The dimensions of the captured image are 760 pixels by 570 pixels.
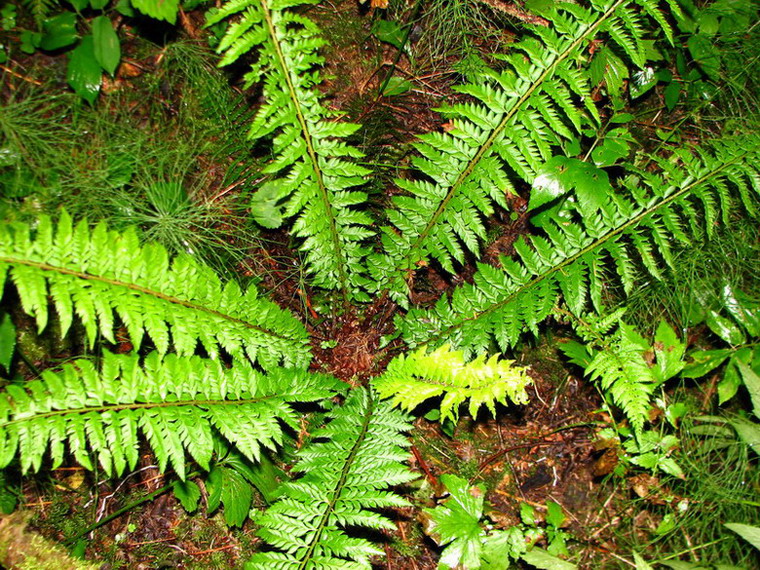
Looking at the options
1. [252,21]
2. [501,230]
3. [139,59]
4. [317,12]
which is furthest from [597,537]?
[139,59]

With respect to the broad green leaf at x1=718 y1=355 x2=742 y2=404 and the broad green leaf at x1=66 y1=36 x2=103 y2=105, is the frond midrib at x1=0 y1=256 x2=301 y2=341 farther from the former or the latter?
the broad green leaf at x1=718 y1=355 x2=742 y2=404

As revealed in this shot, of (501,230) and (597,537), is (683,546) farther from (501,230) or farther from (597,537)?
(501,230)

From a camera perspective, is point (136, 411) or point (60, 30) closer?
point (136, 411)

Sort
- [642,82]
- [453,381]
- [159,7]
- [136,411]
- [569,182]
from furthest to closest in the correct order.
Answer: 1. [642,82]
2. [159,7]
3. [569,182]
4. [453,381]
5. [136,411]

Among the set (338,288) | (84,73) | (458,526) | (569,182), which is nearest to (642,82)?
(569,182)

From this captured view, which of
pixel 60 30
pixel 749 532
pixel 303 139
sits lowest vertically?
pixel 749 532

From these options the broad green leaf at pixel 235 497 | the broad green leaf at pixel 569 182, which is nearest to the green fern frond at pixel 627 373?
the broad green leaf at pixel 569 182

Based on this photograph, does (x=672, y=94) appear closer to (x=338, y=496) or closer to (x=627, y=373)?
(x=627, y=373)

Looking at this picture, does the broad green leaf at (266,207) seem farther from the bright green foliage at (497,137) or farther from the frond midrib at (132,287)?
the frond midrib at (132,287)
